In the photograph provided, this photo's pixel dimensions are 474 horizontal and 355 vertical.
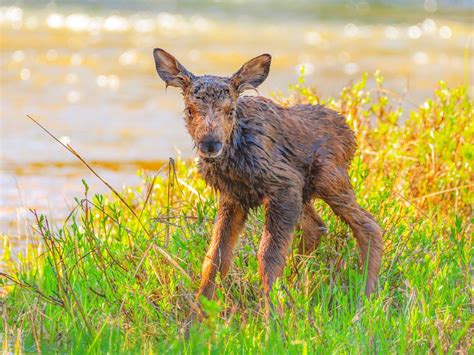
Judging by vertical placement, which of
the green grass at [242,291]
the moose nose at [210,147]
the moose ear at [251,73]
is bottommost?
the green grass at [242,291]

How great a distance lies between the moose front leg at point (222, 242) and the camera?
647cm

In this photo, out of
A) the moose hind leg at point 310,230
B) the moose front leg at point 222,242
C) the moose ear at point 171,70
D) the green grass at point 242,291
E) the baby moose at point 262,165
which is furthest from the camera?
the moose hind leg at point 310,230

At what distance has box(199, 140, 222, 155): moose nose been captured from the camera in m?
5.79

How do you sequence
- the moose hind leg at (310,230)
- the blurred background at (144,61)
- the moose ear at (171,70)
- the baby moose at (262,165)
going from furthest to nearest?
the blurred background at (144,61) → the moose hind leg at (310,230) → the moose ear at (171,70) → the baby moose at (262,165)

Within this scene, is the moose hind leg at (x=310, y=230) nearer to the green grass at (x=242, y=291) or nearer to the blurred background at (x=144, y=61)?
the green grass at (x=242, y=291)

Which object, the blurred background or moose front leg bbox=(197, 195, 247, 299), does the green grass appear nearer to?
moose front leg bbox=(197, 195, 247, 299)

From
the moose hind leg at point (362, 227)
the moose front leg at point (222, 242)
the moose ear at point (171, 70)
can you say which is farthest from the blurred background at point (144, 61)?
the moose hind leg at point (362, 227)

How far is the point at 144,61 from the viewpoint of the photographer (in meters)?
20.2

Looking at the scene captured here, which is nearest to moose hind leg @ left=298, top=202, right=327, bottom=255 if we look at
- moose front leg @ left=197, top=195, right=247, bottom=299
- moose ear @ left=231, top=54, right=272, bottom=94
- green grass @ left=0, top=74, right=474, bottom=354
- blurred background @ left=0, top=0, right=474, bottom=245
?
green grass @ left=0, top=74, right=474, bottom=354

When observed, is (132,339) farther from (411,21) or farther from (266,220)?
(411,21)

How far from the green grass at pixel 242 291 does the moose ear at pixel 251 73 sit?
0.64 meters

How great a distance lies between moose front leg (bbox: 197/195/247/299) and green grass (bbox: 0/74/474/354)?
3.7 inches

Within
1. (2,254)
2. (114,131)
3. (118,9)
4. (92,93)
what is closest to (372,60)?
(92,93)

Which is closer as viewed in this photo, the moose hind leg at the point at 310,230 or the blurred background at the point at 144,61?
the moose hind leg at the point at 310,230
